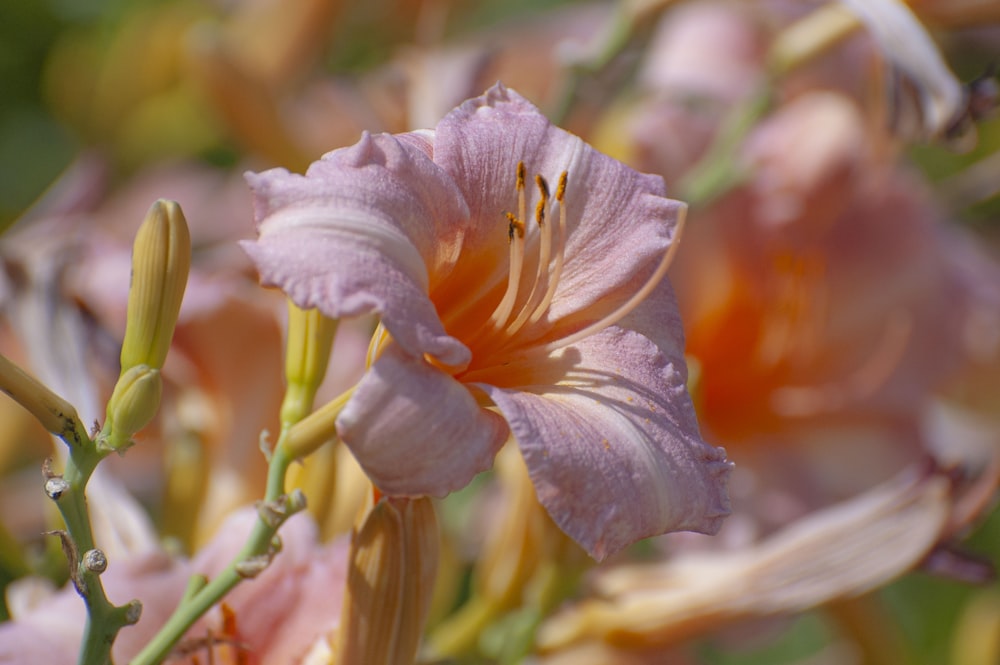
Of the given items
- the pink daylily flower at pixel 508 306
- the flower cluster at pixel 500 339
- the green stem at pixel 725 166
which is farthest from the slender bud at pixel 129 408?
the green stem at pixel 725 166

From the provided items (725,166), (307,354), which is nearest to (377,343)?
(307,354)

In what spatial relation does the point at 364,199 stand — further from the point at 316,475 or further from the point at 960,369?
the point at 960,369

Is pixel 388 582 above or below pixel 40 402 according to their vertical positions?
below

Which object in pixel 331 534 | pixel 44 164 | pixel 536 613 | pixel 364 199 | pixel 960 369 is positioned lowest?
pixel 960 369

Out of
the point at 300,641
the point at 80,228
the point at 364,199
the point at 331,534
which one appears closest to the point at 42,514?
the point at 80,228

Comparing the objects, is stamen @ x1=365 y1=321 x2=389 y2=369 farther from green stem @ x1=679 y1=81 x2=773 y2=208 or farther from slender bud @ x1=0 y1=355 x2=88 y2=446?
green stem @ x1=679 y1=81 x2=773 y2=208

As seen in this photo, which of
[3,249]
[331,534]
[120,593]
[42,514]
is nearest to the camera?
[120,593]

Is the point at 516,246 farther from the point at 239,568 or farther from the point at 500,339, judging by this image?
the point at 239,568
